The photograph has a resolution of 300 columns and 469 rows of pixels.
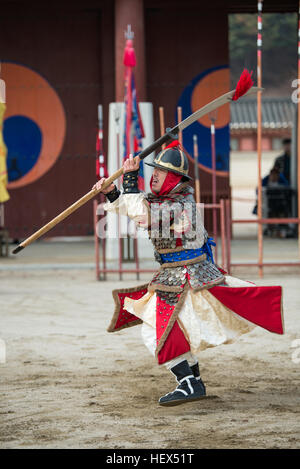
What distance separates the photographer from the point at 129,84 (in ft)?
26.6

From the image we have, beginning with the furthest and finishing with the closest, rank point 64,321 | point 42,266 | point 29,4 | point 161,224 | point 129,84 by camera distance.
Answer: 1. point 29,4
2. point 42,266
3. point 129,84
4. point 64,321
5. point 161,224

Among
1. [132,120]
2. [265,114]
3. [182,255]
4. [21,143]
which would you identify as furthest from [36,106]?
[265,114]

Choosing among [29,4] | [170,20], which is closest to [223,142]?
[170,20]

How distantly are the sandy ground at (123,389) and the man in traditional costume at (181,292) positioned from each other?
0.85 ft

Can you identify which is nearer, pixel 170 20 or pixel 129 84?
pixel 129 84

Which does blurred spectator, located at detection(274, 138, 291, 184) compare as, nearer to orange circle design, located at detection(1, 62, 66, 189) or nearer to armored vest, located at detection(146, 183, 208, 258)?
orange circle design, located at detection(1, 62, 66, 189)

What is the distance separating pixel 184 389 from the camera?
3729 mm

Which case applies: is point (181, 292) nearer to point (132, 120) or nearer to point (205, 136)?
point (132, 120)

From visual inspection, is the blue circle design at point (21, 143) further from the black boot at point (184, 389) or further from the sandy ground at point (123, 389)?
the black boot at point (184, 389)

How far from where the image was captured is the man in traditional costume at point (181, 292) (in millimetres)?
3660

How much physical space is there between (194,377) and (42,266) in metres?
6.01

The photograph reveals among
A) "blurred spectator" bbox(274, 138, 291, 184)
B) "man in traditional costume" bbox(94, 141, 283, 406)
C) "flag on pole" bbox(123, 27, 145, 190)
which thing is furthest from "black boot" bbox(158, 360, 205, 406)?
"blurred spectator" bbox(274, 138, 291, 184)
